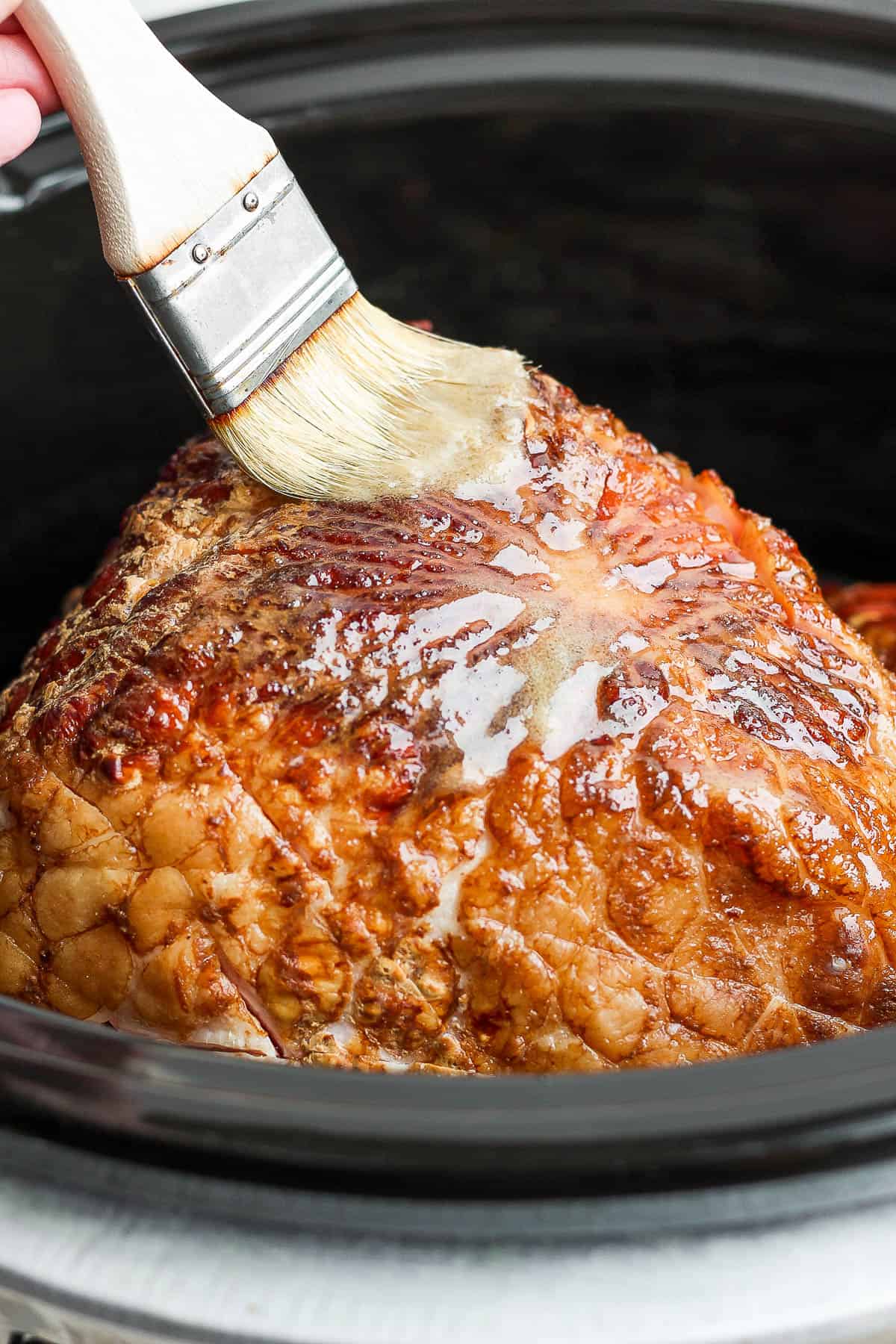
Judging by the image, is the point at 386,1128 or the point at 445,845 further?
the point at 445,845

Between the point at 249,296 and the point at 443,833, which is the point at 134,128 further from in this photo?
the point at 443,833

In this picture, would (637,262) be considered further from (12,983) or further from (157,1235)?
(157,1235)

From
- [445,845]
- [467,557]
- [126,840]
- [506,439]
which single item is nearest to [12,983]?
[126,840]

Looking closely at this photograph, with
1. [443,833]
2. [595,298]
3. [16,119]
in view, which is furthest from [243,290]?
[595,298]

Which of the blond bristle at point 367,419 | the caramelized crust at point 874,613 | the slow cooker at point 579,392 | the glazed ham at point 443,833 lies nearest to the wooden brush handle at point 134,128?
the blond bristle at point 367,419

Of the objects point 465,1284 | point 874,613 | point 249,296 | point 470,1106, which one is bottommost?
point 874,613

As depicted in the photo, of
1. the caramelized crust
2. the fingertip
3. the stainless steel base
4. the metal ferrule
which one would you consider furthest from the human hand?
the caramelized crust
